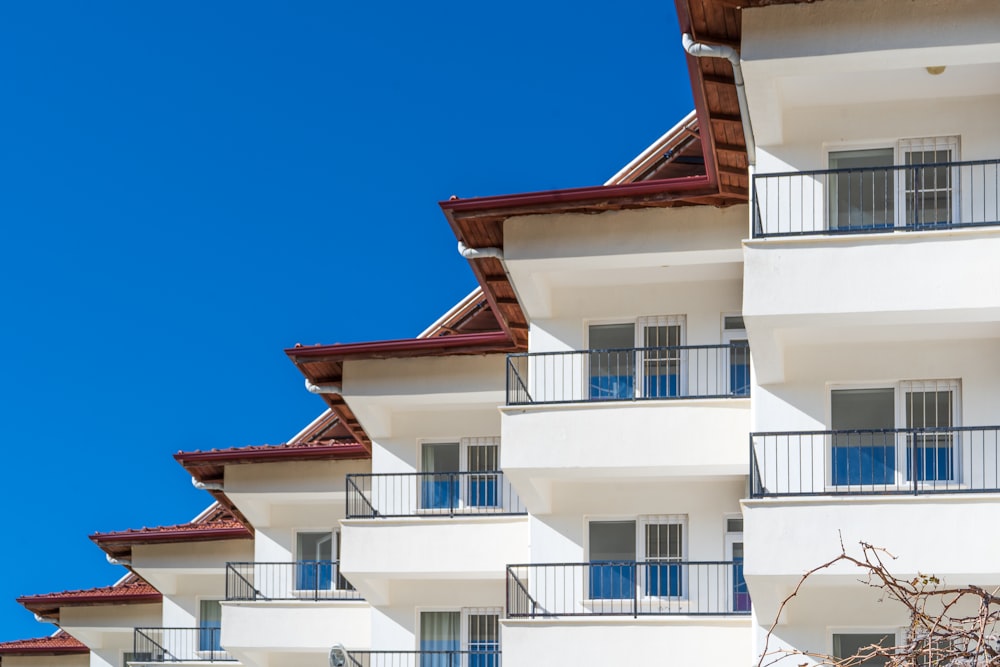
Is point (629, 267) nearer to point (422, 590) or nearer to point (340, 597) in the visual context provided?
point (422, 590)

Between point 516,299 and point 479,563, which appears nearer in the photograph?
point 516,299

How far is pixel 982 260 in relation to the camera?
751 inches

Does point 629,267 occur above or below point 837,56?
below

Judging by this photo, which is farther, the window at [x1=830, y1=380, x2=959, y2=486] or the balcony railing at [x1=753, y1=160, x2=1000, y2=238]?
the window at [x1=830, y1=380, x2=959, y2=486]

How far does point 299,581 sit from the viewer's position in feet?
103

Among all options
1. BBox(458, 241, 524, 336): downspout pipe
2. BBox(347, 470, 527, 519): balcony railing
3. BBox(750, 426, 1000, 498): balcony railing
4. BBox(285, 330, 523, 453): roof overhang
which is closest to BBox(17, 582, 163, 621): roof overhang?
BBox(347, 470, 527, 519): balcony railing

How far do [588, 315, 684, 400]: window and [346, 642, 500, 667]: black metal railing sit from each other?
546cm

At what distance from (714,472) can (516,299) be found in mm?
4282

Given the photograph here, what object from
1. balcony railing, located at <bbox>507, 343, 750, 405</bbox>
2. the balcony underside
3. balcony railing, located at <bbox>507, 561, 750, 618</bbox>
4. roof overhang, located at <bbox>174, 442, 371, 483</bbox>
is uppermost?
balcony railing, located at <bbox>507, 343, 750, 405</bbox>

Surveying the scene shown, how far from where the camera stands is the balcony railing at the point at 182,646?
34.5 metres

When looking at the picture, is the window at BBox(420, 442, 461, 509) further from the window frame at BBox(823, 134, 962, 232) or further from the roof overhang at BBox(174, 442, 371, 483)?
the window frame at BBox(823, 134, 962, 232)

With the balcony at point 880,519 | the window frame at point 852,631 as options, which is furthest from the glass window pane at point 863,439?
the window frame at point 852,631

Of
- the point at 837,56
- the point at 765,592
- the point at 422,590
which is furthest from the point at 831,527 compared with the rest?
the point at 422,590

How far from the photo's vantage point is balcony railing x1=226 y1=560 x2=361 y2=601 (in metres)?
31.0
